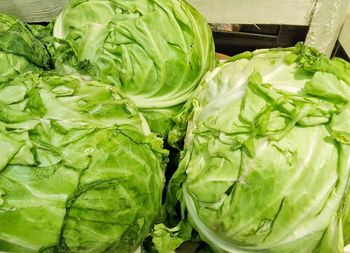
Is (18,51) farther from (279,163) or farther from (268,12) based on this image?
(268,12)

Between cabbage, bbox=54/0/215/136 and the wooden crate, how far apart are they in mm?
550

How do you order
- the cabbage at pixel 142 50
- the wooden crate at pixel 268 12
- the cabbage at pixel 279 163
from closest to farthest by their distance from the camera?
the cabbage at pixel 279 163 < the cabbage at pixel 142 50 < the wooden crate at pixel 268 12

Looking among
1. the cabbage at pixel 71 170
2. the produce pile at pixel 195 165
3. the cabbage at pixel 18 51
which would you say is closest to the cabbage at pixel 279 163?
the produce pile at pixel 195 165

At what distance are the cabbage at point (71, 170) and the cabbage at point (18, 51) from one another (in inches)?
10.4

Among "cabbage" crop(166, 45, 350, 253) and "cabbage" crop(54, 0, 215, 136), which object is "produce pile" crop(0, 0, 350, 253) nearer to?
"cabbage" crop(166, 45, 350, 253)

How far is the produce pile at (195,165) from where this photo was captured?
1.09m

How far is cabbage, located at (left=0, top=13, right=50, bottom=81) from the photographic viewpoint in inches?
60.5

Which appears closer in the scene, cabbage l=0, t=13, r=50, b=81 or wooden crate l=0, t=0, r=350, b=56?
cabbage l=0, t=13, r=50, b=81

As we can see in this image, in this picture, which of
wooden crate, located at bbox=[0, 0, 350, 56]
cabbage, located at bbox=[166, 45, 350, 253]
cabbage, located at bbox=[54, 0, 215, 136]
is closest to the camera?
cabbage, located at bbox=[166, 45, 350, 253]

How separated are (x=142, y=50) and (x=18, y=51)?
455 millimetres

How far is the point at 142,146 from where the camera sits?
129cm

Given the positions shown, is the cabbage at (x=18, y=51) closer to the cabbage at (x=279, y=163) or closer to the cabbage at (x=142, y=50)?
the cabbage at (x=142, y=50)

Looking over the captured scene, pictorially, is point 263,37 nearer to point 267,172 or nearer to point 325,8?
point 325,8

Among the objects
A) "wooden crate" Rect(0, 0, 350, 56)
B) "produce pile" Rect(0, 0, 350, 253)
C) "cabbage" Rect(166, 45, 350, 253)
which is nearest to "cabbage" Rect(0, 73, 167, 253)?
"produce pile" Rect(0, 0, 350, 253)
